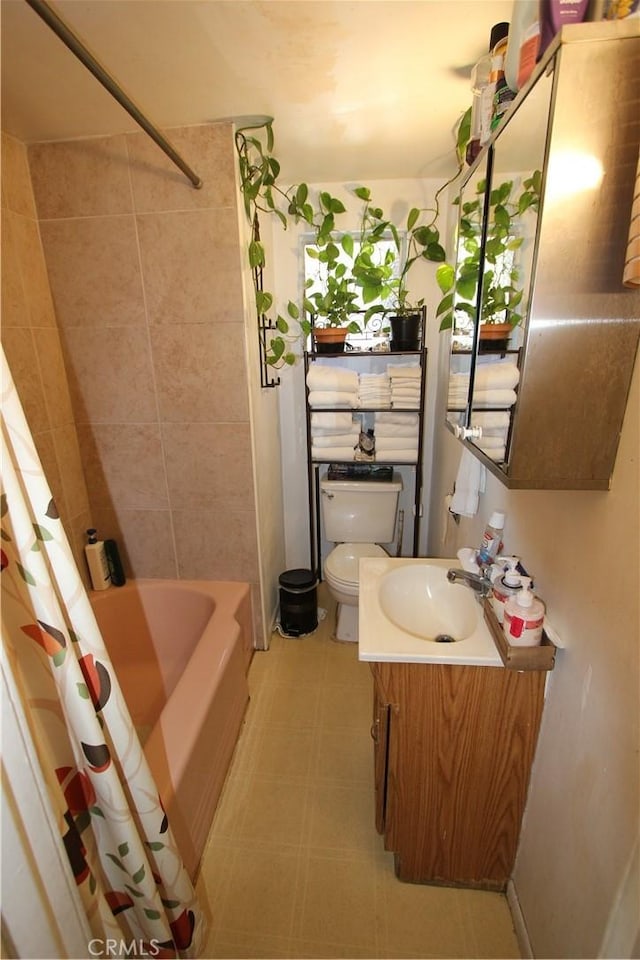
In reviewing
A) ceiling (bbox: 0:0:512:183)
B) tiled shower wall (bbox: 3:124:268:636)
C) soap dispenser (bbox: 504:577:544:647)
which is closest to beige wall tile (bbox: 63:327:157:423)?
tiled shower wall (bbox: 3:124:268:636)

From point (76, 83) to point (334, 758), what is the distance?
242cm

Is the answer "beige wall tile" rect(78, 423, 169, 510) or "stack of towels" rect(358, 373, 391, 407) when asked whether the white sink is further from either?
"beige wall tile" rect(78, 423, 169, 510)

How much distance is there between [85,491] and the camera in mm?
1920

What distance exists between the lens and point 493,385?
958 mm

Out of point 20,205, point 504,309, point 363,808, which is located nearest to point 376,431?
point 504,309

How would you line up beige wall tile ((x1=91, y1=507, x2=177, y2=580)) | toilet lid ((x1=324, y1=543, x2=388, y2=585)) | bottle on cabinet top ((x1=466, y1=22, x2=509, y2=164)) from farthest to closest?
toilet lid ((x1=324, y1=543, x2=388, y2=585))
beige wall tile ((x1=91, y1=507, x2=177, y2=580))
bottle on cabinet top ((x1=466, y1=22, x2=509, y2=164))

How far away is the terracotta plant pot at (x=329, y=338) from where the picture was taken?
200 cm

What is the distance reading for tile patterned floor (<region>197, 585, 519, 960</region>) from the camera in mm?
1102

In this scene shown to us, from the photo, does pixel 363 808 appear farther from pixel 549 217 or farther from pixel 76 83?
pixel 76 83

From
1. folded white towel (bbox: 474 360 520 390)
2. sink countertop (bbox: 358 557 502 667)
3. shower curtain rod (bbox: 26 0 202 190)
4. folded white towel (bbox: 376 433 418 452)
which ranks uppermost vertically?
shower curtain rod (bbox: 26 0 202 190)

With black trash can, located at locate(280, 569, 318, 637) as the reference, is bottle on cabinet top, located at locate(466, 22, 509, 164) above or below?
above

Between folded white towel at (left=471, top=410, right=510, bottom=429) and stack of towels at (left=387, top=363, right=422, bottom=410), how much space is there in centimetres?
97

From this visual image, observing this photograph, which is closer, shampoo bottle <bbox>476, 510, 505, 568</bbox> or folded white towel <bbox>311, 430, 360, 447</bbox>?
shampoo bottle <bbox>476, 510, 505, 568</bbox>

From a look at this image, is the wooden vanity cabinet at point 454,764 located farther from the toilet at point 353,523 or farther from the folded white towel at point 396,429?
the folded white towel at point 396,429
